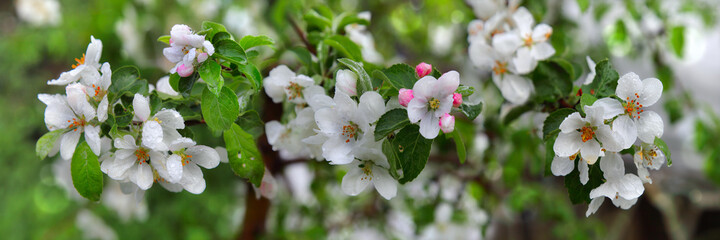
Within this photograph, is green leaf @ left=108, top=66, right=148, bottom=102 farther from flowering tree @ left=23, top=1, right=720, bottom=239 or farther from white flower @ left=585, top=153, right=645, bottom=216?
white flower @ left=585, top=153, right=645, bottom=216

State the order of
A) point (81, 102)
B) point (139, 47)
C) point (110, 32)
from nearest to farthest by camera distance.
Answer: point (81, 102) < point (110, 32) < point (139, 47)

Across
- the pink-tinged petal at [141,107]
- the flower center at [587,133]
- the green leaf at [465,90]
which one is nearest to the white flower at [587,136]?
the flower center at [587,133]

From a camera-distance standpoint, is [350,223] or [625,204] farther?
[350,223]

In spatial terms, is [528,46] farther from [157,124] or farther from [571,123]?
[157,124]

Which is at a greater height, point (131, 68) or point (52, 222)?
point (131, 68)

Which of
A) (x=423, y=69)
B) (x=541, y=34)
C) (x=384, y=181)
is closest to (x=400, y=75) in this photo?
(x=423, y=69)

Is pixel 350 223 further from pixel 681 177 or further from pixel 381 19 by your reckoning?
pixel 681 177

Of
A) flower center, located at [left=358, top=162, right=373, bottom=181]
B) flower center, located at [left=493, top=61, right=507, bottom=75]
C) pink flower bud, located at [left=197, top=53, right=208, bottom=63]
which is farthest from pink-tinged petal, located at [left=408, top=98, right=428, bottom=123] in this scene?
flower center, located at [left=493, top=61, right=507, bottom=75]

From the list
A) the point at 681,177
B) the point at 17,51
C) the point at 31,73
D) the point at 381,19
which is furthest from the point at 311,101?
the point at 31,73
